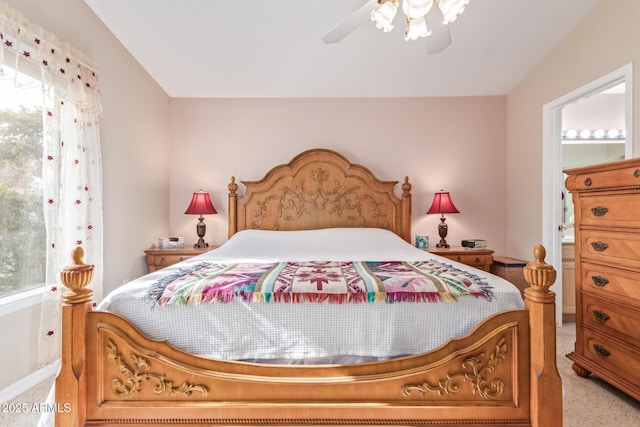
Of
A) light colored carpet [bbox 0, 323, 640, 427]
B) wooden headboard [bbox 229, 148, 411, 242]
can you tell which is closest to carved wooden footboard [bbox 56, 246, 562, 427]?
light colored carpet [bbox 0, 323, 640, 427]

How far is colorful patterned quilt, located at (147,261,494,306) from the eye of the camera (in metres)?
1.36

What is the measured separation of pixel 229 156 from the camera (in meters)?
3.67

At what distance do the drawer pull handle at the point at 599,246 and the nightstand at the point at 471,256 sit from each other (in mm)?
1251

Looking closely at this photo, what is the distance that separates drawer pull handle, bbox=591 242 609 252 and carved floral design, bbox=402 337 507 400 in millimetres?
1214

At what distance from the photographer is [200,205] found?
340cm

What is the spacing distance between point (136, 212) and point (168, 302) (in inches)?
80.5

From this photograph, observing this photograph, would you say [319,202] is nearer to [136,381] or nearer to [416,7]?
[416,7]

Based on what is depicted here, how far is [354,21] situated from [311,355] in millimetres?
1732

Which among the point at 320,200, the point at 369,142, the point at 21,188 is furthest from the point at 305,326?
the point at 369,142

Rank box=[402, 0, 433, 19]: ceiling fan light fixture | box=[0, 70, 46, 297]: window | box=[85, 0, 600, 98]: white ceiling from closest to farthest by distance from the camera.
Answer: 1. box=[402, 0, 433, 19]: ceiling fan light fixture
2. box=[0, 70, 46, 297]: window
3. box=[85, 0, 600, 98]: white ceiling

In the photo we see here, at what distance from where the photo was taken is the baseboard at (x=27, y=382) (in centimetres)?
181

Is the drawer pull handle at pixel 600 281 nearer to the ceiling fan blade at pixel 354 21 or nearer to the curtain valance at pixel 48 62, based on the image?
the ceiling fan blade at pixel 354 21

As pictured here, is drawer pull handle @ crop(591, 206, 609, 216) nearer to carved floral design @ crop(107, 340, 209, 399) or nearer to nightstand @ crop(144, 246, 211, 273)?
carved floral design @ crop(107, 340, 209, 399)

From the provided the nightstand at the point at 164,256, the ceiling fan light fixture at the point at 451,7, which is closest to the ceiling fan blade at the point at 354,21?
the ceiling fan light fixture at the point at 451,7
